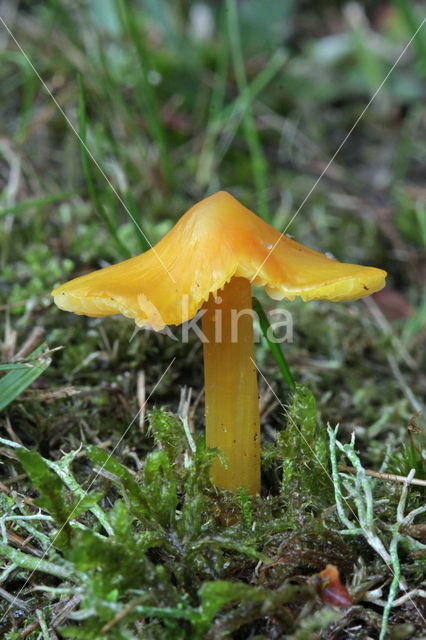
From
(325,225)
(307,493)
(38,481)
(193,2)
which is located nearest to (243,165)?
(325,225)

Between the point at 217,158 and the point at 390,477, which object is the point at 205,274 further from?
the point at 217,158

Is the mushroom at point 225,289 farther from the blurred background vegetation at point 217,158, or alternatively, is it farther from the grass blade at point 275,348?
the blurred background vegetation at point 217,158

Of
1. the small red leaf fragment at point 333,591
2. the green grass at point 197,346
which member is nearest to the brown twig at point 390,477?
the green grass at point 197,346

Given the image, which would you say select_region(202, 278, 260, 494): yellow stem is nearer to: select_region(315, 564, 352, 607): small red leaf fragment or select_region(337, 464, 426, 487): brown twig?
select_region(337, 464, 426, 487): brown twig

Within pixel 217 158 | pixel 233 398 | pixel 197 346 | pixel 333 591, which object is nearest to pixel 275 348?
pixel 233 398

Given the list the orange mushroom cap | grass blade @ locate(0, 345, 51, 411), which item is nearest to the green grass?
grass blade @ locate(0, 345, 51, 411)

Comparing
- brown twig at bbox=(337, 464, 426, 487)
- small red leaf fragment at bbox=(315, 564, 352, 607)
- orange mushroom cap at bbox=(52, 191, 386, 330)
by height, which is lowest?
small red leaf fragment at bbox=(315, 564, 352, 607)
